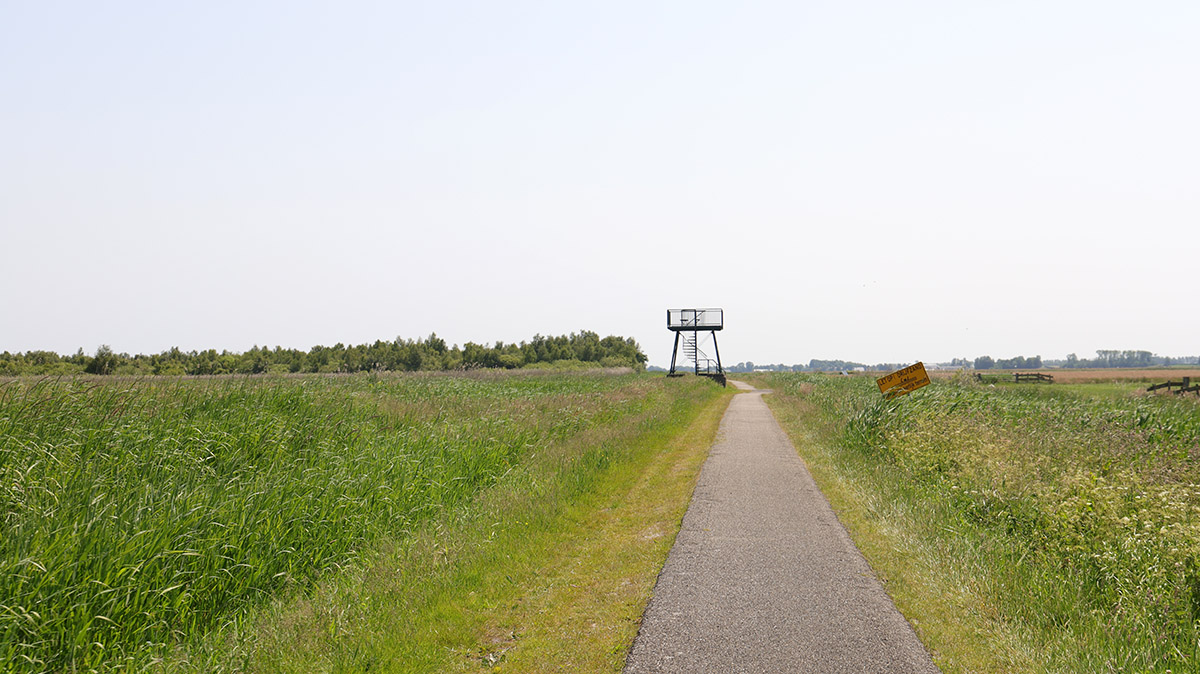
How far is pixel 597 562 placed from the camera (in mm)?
7711

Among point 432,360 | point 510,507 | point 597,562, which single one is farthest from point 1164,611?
point 432,360

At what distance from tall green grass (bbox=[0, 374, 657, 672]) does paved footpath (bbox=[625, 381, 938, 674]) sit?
391cm

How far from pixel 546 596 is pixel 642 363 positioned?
3724 inches

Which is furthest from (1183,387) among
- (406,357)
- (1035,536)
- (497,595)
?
(406,357)

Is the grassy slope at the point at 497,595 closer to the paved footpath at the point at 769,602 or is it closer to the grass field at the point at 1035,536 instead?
the paved footpath at the point at 769,602

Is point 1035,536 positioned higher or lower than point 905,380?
lower

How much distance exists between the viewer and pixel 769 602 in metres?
6.27

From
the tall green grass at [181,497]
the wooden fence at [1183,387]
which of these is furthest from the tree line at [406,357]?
the wooden fence at [1183,387]

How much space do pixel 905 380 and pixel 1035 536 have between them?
28.2 ft

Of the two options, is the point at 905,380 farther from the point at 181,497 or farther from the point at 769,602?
the point at 181,497

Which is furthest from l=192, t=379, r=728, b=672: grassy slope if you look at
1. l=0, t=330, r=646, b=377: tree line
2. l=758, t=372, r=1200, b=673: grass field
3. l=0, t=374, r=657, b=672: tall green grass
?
l=0, t=330, r=646, b=377: tree line

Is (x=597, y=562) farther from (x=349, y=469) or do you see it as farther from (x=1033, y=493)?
(x=1033, y=493)

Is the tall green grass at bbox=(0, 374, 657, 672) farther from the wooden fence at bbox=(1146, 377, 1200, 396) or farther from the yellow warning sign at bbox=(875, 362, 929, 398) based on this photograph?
the wooden fence at bbox=(1146, 377, 1200, 396)

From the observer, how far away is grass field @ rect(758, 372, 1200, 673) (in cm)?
542
